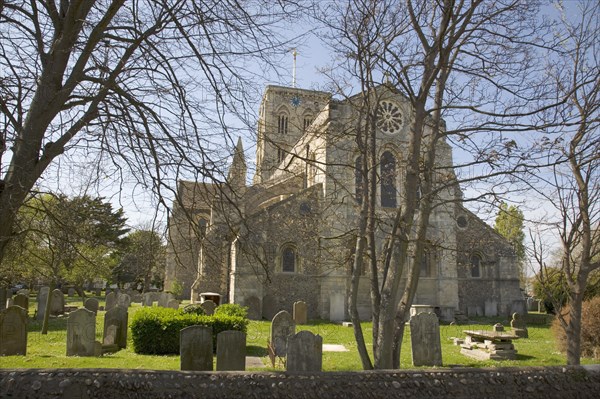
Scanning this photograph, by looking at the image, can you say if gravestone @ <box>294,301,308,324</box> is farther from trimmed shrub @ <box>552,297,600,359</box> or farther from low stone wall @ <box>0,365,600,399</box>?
low stone wall @ <box>0,365,600,399</box>

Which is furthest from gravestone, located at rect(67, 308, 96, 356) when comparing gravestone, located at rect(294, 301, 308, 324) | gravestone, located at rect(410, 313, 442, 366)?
gravestone, located at rect(294, 301, 308, 324)

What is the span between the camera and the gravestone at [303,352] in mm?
7727

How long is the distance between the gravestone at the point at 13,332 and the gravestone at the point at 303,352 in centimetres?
644

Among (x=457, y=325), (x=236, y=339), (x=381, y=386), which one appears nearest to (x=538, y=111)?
(x=381, y=386)

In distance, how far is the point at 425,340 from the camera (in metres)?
10.7

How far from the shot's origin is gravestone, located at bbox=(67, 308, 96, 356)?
10242 mm

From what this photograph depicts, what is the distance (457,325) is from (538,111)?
16.3m

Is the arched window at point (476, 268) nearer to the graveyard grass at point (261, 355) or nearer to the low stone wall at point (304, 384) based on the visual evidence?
the graveyard grass at point (261, 355)

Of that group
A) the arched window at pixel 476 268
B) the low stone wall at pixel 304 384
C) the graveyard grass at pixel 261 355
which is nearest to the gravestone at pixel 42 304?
the graveyard grass at pixel 261 355

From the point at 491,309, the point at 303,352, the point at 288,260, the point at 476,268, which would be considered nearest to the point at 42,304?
the point at 288,260

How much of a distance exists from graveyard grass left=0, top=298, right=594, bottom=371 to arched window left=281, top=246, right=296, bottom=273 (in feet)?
15.3

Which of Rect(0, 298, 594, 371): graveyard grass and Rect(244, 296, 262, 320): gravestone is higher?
Rect(244, 296, 262, 320): gravestone

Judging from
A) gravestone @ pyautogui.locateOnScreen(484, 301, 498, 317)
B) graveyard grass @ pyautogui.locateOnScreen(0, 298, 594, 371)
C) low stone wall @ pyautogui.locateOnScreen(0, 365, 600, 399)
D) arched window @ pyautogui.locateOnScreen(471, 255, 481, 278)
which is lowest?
graveyard grass @ pyautogui.locateOnScreen(0, 298, 594, 371)

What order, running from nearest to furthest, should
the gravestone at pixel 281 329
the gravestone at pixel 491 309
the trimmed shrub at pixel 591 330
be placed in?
the gravestone at pixel 281 329
the trimmed shrub at pixel 591 330
the gravestone at pixel 491 309
